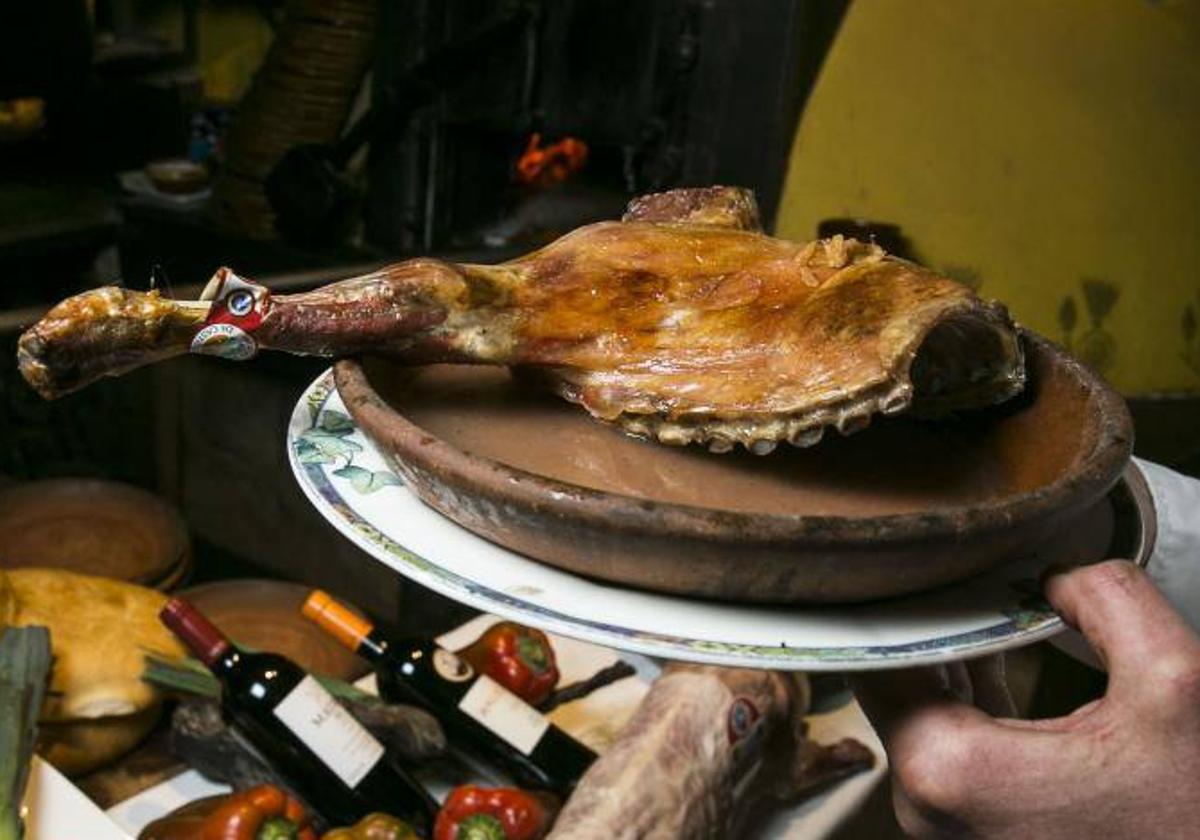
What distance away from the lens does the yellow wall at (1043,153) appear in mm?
3023

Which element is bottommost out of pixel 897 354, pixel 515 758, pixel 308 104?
pixel 515 758

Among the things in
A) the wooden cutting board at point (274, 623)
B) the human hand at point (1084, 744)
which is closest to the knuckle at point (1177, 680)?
the human hand at point (1084, 744)

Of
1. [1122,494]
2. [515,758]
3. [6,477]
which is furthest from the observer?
[6,477]

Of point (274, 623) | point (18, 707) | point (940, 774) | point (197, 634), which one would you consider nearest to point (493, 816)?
point (197, 634)

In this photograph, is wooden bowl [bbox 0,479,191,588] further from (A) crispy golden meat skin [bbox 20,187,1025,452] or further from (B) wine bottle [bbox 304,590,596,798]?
(A) crispy golden meat skin [bbox 20,187,1025,452]

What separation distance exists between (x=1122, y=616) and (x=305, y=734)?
1502 mm

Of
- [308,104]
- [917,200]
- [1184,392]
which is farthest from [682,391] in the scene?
[308,104]

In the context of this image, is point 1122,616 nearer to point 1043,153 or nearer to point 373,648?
point 373,648

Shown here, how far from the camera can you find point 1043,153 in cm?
313

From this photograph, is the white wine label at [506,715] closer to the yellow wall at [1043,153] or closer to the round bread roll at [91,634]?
the round bread roll at [91,634]

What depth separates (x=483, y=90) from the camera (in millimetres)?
3361

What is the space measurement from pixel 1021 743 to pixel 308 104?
3.25 metres

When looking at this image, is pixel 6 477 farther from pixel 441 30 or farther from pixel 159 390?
pixel 441 30

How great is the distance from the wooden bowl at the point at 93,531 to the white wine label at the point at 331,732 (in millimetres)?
890
